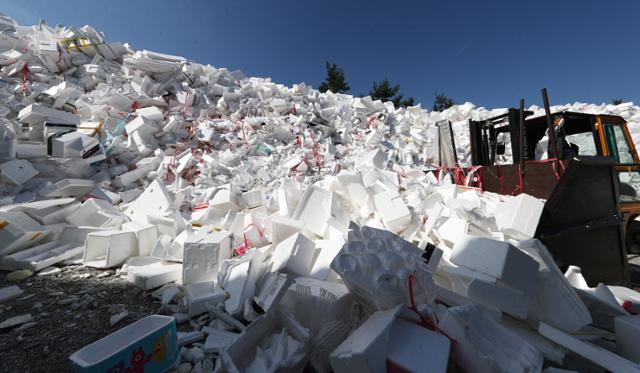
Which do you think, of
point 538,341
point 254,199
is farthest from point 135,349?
point 254,199

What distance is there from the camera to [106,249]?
2693 mm

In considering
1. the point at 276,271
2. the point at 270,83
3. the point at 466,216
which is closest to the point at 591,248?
the point at 466,216

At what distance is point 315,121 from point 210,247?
597 centimetres

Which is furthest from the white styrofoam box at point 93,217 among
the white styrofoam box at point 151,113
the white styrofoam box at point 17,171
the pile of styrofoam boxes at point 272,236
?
the white styrofoam box at point 151,113

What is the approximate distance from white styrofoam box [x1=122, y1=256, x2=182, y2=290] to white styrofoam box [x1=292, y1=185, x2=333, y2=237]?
121 centimetres

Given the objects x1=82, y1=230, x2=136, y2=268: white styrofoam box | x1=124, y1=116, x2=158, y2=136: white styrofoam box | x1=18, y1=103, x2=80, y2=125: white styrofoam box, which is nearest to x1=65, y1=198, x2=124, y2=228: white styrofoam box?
x1=82, y1=230, x2=136, y2=268: white styrofoam box

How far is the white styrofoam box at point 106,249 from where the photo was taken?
8.64 ft

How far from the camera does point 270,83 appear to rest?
886cm

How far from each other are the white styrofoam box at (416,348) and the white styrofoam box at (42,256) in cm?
321

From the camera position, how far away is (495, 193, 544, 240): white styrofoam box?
2.49 m

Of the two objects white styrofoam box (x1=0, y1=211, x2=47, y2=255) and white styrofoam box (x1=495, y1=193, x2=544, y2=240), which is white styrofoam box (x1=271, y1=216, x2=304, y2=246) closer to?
white styrofoam box (x1=495, y1=193, x2=544, y2=240)

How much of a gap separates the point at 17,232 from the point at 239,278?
241 centimetres

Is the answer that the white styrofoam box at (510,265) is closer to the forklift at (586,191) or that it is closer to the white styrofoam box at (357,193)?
the forklift at (586,191)

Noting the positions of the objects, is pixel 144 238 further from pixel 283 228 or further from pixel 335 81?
pixel 335 81
